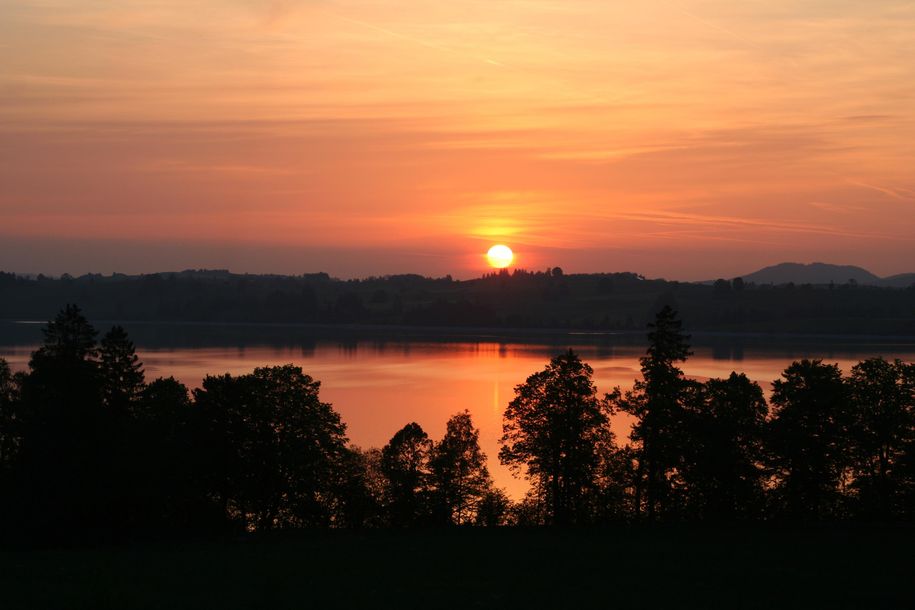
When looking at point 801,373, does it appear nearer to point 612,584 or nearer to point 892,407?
point 892,407

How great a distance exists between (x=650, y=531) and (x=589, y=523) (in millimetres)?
5290

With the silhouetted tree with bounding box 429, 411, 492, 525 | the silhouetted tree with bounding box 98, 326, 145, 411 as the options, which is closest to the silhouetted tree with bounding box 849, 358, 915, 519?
the silhouetted tree with bounding box 429, 411, 492, 525

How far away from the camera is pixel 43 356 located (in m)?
52.8

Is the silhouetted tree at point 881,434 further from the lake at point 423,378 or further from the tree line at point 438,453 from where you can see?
the lake at point 423,378

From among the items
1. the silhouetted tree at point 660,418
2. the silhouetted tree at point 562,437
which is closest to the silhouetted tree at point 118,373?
the silhouetted tree at point 562,437

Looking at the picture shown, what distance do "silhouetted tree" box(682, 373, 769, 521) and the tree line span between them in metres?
0.09

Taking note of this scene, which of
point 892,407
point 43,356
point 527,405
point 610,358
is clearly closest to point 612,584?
point 527,405

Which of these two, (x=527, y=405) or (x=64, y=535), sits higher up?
(x=527, y=405)

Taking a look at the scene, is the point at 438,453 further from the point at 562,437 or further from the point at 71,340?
the point at 71,340

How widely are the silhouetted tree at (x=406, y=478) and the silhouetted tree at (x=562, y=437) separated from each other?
5033 millimetres

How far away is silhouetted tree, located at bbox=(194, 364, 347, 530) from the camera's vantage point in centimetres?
5134

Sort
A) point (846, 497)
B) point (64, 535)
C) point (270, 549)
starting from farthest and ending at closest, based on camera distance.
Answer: point (846, 497) < point (64, 535) < point (270, 549)

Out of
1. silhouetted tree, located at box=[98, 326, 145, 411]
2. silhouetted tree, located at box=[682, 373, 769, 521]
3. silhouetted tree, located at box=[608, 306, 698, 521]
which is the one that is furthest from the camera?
silhouetted tree, located at box=[98, 326, 145, 411]

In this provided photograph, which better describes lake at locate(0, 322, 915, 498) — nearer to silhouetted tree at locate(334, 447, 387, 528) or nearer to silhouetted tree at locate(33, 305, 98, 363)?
silhouetted tree at locate(334, 447, 387, 528)
